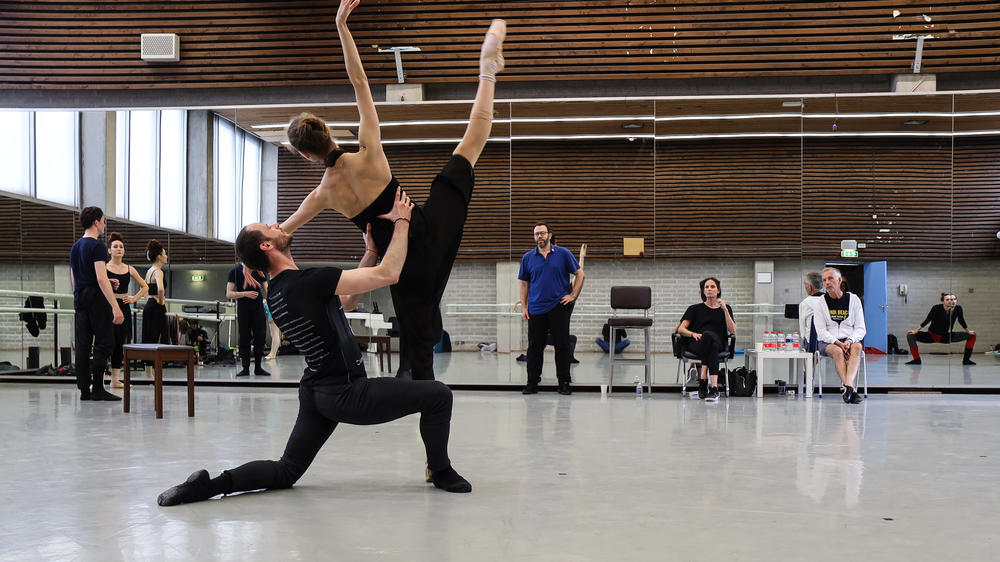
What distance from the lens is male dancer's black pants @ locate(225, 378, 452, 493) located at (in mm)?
3213

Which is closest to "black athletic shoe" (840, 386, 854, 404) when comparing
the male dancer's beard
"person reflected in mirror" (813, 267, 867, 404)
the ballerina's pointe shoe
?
"person reflected in mirror" (813, 267, 867, 404)

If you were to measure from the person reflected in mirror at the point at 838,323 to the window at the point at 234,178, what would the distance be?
5819mm

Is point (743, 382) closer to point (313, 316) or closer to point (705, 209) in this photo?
point (705, 209)

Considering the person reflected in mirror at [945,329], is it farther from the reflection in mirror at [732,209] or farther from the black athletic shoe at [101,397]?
the black athletic shoe at [101,397]

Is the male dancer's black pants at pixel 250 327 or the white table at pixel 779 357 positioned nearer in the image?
the white table at pixel 779 357

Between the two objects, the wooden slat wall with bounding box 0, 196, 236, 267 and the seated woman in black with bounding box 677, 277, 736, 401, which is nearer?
the seated woman in black with bounding box 677, 277, 736, 401

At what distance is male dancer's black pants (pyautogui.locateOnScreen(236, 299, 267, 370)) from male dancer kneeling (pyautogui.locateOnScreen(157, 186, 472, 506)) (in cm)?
589

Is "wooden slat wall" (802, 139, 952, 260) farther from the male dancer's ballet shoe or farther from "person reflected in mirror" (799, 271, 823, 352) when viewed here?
the male dancer's ballet shoe

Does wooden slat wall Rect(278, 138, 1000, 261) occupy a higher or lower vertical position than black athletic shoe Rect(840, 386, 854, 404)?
higher

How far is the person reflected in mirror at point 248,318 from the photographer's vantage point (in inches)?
349

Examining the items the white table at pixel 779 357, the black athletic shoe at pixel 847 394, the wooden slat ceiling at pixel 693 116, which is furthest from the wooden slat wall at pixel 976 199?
the black athletic shoe at pixel 847 394

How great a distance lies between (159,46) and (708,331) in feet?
21.8

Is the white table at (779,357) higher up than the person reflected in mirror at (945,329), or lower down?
lower down

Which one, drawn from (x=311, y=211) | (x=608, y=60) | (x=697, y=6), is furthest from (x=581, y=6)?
(x=311, y=211)
